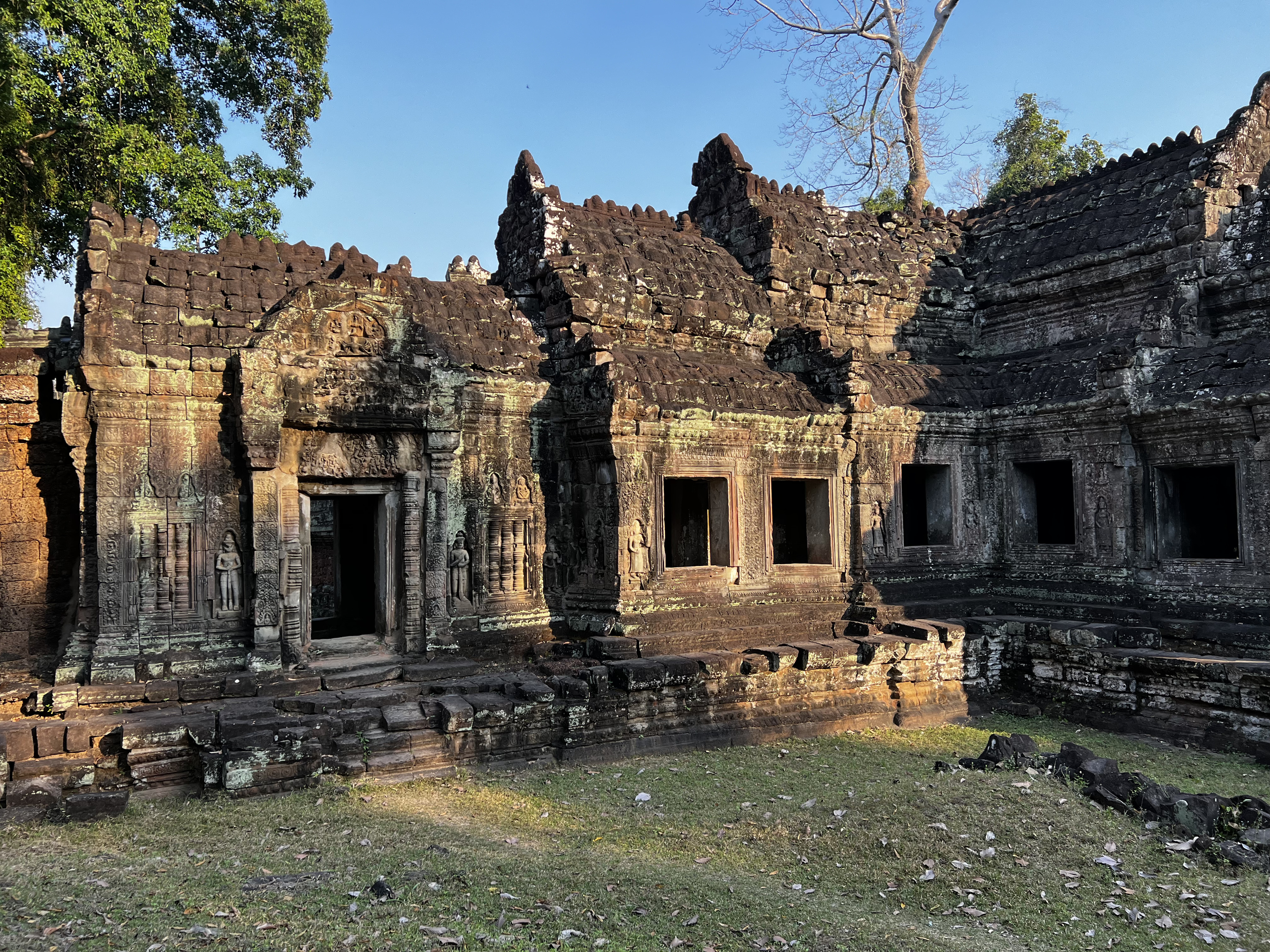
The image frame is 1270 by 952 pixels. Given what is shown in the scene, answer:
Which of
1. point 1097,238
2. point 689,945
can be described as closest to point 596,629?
point 689,945

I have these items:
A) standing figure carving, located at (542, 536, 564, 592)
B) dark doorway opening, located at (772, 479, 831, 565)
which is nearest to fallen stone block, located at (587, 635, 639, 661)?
standing figure carving, located at (542, 536, 564, 592)

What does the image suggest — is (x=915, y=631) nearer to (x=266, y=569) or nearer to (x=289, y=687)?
(x=289, y=687)

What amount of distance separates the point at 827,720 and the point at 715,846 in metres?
3.60

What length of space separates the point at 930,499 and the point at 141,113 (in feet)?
43.5

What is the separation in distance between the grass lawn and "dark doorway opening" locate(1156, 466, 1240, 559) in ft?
12.8

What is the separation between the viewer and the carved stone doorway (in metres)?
8.45

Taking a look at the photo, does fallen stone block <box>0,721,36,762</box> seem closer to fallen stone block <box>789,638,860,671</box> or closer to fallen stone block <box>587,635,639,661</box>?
fallen stone block <box>587,635,639,661</box>

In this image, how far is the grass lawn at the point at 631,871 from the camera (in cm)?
425

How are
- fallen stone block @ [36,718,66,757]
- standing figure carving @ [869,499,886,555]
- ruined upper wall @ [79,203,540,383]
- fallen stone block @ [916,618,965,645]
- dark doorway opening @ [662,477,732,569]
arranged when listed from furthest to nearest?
dark doorway opening @ [662,477,732,569]
standing figure carving @ [869,499,886,555]
fallen stone block @ [916,618,965,645]
ruined upper wall @ [79,203,540,383]
fallen stone block @ [36,718,66,757]

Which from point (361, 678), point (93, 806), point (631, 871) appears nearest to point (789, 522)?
point (361, 678)

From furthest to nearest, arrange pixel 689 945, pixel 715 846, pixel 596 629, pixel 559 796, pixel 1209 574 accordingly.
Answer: pixel 1209 574 → pixel 596 629 → pixel 559 796 → pixel 715 846 → pixel 689 945

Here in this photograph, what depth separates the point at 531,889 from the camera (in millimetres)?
4719

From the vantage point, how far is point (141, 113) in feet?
45.4

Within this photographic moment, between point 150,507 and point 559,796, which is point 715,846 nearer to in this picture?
point 559,796
